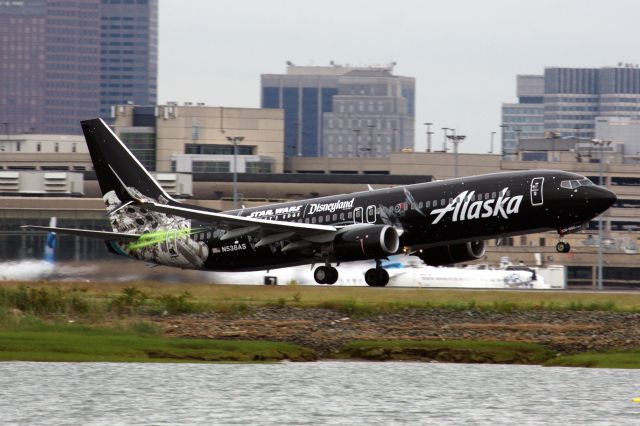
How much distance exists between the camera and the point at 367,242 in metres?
62.7

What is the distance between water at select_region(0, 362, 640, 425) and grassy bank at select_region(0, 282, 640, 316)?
877cm

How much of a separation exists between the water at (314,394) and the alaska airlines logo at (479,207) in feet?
45.3

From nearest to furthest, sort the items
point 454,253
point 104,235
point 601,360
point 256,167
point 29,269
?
point 601,360 → point 454,253 → point 104,235 → point 29,269 → point 256,167

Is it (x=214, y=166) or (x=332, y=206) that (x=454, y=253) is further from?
(x=214, y=166)

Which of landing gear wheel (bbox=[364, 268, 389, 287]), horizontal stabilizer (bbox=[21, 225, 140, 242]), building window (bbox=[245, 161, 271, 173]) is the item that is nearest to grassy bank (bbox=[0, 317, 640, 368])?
horizontal stabilizer (bbox=[21, 225, 140, 242])

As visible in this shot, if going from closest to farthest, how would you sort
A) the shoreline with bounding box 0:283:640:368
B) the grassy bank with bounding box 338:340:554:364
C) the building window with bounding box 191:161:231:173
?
the shoreline with bounding box 0:283:640:368 < the grassy bank with bounding box 338:340:554:364 < the building window with bounding box 191:161:231:173

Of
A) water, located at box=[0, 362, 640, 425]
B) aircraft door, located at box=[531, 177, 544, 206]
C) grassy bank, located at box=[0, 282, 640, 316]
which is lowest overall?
water, located at box=[0, 362, 640, 425]

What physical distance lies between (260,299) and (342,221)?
6373 millimetres

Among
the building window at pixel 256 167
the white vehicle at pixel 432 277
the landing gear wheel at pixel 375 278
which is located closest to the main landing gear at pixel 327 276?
the landing gear wheel at pixel 375 278

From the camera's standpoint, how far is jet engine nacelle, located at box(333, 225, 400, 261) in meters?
62.5

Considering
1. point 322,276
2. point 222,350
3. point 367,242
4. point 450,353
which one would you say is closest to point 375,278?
point 322,276

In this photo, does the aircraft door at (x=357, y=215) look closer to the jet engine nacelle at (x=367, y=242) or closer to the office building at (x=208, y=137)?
the jet engine nacelle at (x=367, y=242)

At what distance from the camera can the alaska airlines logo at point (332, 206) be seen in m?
66.2

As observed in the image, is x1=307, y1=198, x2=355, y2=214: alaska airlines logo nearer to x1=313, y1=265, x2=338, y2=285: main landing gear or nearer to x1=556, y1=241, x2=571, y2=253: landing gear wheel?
x1=313, y1=265, x2=338, y2=285: main landing gear
